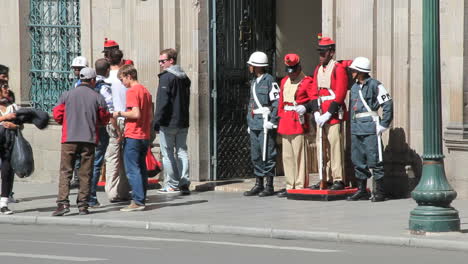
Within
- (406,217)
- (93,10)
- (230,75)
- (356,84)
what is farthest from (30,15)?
(406,217)

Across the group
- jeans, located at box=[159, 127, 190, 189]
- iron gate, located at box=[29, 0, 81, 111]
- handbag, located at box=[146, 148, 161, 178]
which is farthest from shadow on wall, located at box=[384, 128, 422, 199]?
iron gate, located at box=[29, 0, 81, 111]

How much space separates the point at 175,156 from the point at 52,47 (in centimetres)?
398

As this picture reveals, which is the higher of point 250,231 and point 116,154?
point 116,154

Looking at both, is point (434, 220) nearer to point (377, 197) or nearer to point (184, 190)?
point (377, 197)

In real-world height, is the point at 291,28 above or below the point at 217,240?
above

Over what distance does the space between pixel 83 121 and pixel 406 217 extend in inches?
154

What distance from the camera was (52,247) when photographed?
42.5 ft

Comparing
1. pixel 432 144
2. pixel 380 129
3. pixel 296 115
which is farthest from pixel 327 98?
pixel 432 144

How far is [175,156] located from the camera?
717 inches

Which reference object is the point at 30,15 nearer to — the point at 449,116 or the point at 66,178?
the point at 66,178

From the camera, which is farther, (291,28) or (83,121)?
(291,28)

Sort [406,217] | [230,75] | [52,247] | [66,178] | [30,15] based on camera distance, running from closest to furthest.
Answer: [52,247] → [406,217] → [66,178] → [230,75] → [30,15]

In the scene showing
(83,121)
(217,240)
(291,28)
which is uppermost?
(291,28)

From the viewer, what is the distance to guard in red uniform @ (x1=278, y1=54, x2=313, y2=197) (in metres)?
17.0
